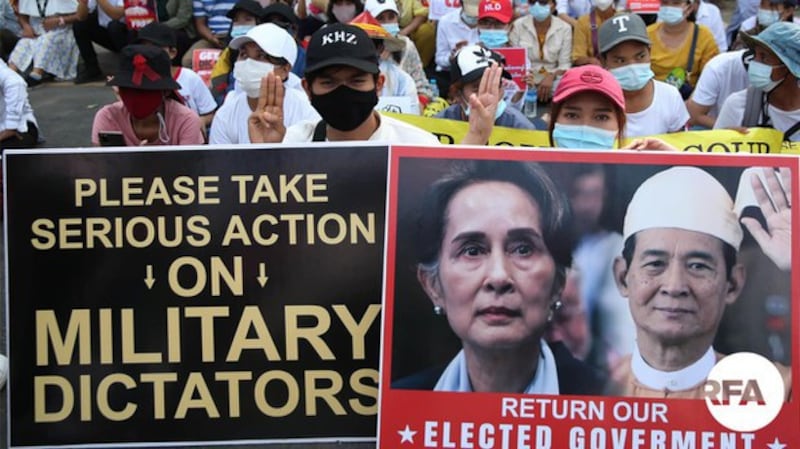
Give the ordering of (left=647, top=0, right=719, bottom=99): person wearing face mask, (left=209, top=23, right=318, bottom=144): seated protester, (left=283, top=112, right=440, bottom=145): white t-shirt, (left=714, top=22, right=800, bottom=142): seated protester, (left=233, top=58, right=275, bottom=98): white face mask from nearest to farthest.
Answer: (left=283, top=112, right=440, bottom=145): white t-shirt, (left=714, top=22, right=800, bottom=142): seated protester, (left=209, top=23, right=318, bottom=144): seated protester, (left=233, top=58, right=275, bottom=98): white face mask, (left=647, top=0, right=719, bottom=99): person wearing face mask

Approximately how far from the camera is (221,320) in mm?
3600

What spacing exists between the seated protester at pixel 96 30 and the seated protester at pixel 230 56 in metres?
3.18

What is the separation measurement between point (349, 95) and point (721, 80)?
3011 mm

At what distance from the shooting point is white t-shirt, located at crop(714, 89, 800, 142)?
18.2 ft

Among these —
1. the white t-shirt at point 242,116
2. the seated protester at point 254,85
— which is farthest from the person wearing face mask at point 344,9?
the white t-shirt at point 242,116

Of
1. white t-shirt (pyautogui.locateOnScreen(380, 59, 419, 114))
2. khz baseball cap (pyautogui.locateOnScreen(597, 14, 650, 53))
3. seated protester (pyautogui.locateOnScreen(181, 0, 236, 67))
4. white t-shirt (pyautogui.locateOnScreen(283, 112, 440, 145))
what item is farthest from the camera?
seated protester (pyautogui.locateOnScreen(181, 0, 236, 67))

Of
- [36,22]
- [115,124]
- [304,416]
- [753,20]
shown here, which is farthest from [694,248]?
[36,22]

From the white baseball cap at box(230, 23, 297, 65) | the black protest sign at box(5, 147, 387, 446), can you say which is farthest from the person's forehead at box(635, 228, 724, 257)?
the white baseball cap at box(230, 23, 297, 65)

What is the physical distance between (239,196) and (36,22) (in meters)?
9.67

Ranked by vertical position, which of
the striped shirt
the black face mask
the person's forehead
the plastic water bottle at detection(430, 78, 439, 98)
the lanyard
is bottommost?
the person's forehead

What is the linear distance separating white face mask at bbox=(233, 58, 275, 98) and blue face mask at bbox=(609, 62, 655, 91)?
2.02 meters

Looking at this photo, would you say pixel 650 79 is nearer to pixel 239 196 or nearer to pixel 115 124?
pixel 115 124

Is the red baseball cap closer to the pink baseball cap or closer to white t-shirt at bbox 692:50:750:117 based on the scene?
white t-shirt at bbox 692:50:750:117

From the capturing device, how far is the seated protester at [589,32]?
1014cm
